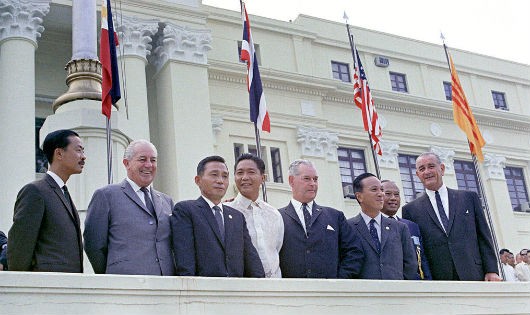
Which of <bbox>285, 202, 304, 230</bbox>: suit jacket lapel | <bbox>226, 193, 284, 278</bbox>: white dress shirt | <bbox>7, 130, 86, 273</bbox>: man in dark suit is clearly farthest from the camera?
<bbox>285, 202, 304, 230</bbox>: suit jacket lapel

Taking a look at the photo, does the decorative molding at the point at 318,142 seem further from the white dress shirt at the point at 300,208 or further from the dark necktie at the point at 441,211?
the white dress shirt at the point at 300,208

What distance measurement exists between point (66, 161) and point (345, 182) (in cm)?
1661

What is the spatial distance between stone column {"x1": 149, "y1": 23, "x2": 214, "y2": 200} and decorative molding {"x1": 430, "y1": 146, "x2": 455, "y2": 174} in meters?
10.1

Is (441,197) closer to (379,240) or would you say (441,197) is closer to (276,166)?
(379,240)

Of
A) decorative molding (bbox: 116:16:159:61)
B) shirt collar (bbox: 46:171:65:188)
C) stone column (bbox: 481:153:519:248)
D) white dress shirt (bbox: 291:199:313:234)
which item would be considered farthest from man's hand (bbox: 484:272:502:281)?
stone column (bbox: 481:153:519:248)

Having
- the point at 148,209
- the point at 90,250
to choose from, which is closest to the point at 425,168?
the point at 148,209

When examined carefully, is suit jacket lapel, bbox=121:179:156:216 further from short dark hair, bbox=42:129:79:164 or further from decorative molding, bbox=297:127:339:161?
decorative molding, bbox=297:127:339:161

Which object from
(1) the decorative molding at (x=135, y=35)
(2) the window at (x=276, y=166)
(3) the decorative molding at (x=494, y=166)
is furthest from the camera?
(3) the decorative molding at (x=494, y=166)

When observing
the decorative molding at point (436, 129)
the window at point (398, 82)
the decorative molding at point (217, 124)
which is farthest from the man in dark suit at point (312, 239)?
the decorative molding at point (436, 129)

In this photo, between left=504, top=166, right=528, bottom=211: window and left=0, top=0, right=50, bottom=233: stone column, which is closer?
left=0, top=0, right=50, bottom=233: stone column

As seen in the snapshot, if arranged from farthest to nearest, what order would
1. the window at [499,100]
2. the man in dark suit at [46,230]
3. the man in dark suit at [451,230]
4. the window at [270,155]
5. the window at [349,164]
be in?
the window at [499,100]
the window at [349,164]
the window at [270,155]
the man in dark suit at [451,230]
the man in dark suit at [46,230]

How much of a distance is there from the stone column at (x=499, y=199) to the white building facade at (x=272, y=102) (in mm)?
49

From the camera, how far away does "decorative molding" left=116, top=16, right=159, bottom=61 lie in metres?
15.4

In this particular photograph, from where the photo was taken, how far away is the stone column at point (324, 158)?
1912 centimetres
